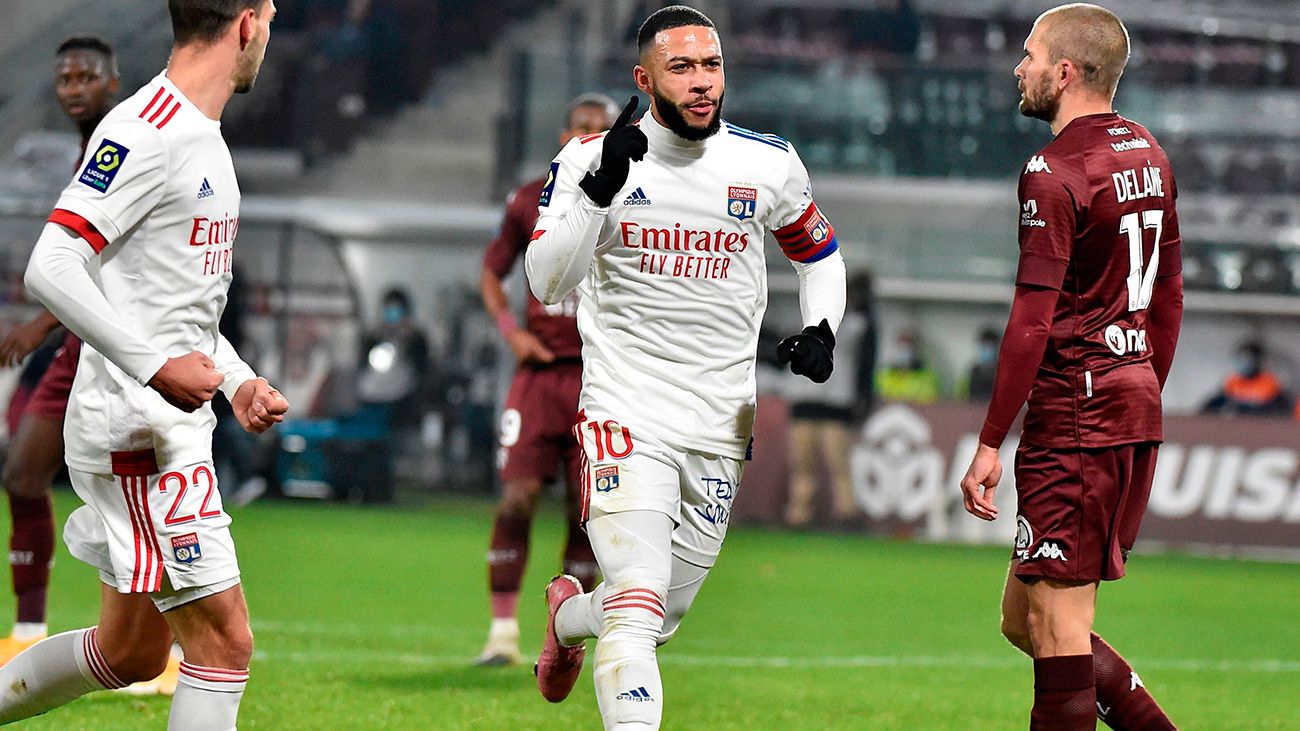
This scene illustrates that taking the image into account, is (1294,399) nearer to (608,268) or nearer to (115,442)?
(608,268)

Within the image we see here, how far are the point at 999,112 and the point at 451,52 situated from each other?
30.2ft

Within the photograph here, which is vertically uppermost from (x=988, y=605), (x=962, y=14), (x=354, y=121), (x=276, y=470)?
(x=962, y=14)

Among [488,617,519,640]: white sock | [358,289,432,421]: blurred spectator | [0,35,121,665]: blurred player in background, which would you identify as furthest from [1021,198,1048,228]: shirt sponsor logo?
[358,289,432,421]: blurred spectator

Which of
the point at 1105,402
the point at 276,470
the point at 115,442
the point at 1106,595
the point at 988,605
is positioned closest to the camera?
the point at 115,442

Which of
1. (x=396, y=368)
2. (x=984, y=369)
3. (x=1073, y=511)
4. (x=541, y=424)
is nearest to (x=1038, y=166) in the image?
(x=1073, y=511)

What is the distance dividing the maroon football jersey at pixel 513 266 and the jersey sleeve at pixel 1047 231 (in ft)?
11.0

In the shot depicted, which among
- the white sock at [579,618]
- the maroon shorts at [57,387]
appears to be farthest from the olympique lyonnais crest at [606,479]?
the maroon shorts at [57,387]

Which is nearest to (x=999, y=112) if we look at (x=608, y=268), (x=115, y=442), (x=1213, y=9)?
(x=1213, y=9)

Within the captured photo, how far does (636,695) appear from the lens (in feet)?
15.0

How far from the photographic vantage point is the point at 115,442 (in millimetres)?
4074

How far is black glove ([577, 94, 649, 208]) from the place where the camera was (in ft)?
15.0

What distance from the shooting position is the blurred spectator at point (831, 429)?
15.7 m

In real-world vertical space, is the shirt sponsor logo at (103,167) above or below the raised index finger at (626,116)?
below

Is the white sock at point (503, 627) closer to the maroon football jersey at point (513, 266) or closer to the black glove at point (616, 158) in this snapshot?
the maroon football jersey at point (513, 266)
